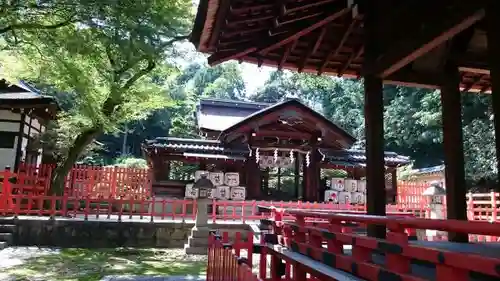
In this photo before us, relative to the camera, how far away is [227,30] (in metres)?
5.13

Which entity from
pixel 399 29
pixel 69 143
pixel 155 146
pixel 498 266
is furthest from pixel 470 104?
pixel 498 266

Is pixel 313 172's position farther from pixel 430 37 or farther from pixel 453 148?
pixel 430 37

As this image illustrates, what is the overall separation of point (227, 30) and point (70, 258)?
8.51 m

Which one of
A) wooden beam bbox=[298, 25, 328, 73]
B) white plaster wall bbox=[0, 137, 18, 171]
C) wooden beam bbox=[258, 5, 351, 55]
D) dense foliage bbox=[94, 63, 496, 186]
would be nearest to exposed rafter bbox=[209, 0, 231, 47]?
wooden beam bbox=[258, 5, 351, 55]

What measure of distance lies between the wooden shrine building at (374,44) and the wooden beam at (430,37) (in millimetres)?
11

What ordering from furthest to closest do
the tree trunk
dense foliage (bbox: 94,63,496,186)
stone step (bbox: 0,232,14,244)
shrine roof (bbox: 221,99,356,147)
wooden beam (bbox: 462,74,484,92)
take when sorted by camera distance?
dense foliage (bbox: 94,63,496,186) → shrine roof (bbox: 221,99,356,147) → the tree trunk → stone step (bbox: 0,232,14,244) → wooden beam (bbox: 462,74,484,92)

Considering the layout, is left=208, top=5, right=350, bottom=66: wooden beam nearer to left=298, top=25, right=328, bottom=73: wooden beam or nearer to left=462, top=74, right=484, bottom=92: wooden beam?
left=298, top=25, right=328, bottom=73: wooden beam

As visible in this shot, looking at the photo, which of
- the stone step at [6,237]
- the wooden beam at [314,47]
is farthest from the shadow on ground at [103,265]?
the wooden beam at [314,47]

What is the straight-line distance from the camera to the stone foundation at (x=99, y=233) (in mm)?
12641

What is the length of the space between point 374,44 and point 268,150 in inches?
573

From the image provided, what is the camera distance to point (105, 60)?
11266 mm

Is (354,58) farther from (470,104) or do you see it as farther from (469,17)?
(470,104)

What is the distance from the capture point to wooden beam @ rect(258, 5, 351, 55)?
16.6ft

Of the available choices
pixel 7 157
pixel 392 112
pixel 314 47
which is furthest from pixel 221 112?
pixel 314 47
